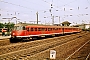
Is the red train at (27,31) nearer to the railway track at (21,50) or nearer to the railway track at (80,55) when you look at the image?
the railway track at (21,50)

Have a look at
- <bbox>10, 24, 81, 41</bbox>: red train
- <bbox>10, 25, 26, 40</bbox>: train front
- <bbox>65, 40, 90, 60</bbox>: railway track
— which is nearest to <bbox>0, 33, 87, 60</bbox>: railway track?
<bbox>10, 25, 26, 40</bbox>: train front

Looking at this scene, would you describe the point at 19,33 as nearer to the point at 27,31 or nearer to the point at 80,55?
the point at 27,31

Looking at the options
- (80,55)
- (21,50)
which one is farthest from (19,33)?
(80,55)

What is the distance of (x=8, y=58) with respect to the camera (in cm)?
1143

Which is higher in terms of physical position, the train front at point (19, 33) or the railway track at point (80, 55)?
the train front at point (19, 33)

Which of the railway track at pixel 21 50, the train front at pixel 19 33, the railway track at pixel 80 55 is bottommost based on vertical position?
the railway track at pixel 80 55

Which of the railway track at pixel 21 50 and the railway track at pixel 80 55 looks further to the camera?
the railway track at pixel 21 50

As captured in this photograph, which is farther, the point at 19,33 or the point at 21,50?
the point at 19,33

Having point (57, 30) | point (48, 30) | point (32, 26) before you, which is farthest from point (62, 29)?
point (32, 26)

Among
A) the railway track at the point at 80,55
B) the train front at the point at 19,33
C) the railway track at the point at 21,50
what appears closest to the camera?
the railway track at the point at 80,55

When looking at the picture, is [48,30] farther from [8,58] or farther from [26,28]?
[8,58]

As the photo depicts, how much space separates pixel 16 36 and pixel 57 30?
16602 mm

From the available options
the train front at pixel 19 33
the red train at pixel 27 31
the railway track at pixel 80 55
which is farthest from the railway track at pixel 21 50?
the railway track at pixel 80 55

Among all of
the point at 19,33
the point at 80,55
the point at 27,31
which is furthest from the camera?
the point at 27,31
